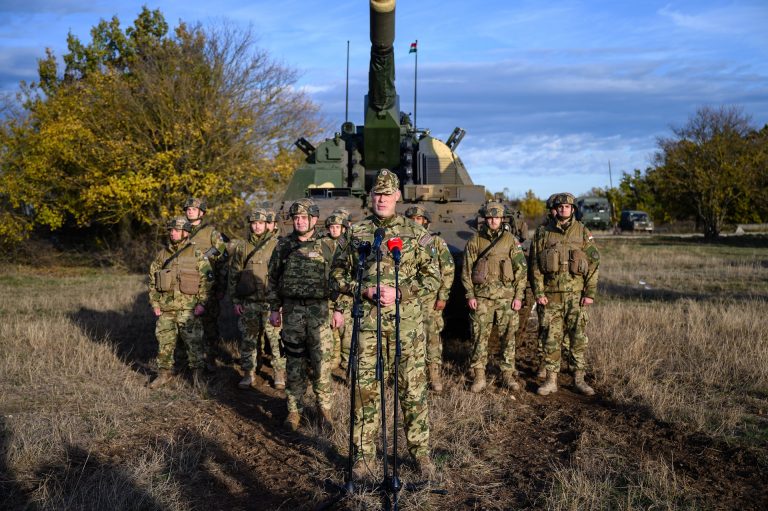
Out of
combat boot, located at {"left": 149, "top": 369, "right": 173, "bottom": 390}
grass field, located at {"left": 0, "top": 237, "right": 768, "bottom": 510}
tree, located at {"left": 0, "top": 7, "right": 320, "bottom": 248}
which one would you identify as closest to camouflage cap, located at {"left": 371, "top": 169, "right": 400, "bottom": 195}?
grass field, located at {"left": 0, "top": 237, "right": 768, "bottom": 510}

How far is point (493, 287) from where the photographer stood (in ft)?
24.5

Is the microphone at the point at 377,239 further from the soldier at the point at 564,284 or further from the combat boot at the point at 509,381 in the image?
the combat boot at the point at 509,381

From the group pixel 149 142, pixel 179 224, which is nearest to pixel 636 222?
pixel 149 142

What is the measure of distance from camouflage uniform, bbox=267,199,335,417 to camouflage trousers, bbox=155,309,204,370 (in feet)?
6.23

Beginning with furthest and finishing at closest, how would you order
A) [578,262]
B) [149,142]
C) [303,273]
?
[149,142] → [578,262] → [303,273]

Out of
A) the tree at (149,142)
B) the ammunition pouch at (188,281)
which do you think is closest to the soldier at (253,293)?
the ammunition pouch at (188,281)

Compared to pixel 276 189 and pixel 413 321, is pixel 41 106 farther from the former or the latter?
pixel 413 321

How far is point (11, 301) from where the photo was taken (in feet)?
43.8

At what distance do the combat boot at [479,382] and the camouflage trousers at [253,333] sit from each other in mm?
2107

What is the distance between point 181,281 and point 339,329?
5.74 ft

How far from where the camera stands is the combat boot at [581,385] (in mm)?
7285

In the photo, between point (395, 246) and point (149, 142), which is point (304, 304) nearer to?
point (395, 246)

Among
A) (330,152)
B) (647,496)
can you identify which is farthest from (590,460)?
(330,152)

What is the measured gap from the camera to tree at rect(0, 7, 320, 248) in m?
19.0
